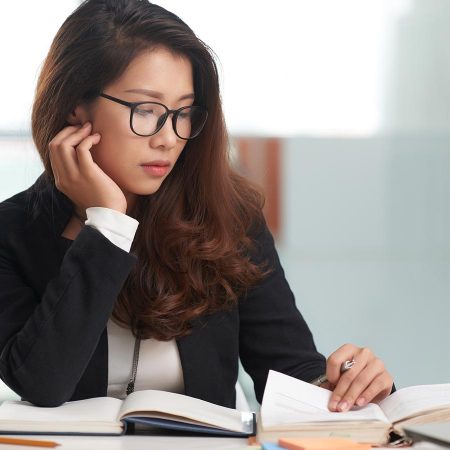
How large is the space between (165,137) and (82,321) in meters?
0.44

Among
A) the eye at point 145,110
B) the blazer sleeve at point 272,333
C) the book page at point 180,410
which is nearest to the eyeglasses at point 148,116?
the eye at point 145,110

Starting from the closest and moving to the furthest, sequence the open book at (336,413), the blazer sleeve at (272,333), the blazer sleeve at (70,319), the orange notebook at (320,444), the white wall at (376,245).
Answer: the orange notebook at (320,444) < the open book at (336,413) < the blazer sleeve at (70,319) < the blazer sleeve at (272,333) < the white wall at (376,245)

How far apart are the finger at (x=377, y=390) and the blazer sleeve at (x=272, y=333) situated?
34 cm

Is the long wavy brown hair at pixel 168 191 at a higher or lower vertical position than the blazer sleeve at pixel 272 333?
higher

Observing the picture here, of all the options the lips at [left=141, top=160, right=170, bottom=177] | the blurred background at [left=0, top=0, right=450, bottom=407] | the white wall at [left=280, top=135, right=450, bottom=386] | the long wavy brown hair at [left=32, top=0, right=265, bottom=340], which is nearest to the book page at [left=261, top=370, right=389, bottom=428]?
the long wavy brown hair at [left=32, top=0, right=265, bottom=340]

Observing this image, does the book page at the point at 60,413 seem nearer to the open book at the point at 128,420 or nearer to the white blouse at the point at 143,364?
the open book at the point at 128,420

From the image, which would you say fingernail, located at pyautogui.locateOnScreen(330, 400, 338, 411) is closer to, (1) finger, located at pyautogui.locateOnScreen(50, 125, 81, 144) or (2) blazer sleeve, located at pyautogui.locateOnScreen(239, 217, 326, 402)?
(2) blazer sleeve, located at pyautogui.locateOnScreen(239, 217, 326, 402)

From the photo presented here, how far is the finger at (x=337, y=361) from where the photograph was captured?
1560mm

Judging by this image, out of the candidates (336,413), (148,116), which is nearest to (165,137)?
(148,116)

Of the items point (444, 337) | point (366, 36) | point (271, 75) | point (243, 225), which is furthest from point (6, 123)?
point (444, 337)

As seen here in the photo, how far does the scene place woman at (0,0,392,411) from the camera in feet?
5.18

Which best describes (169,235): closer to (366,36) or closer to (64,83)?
(64,83)

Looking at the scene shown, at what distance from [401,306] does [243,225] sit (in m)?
2.23

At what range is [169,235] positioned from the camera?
6.25ft
